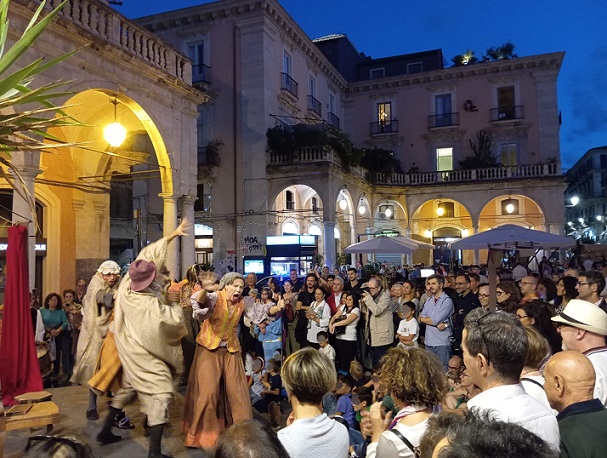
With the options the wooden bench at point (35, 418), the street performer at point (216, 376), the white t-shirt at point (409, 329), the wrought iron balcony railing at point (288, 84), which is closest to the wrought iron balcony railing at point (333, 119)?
the wrought iron balcony railing at point (288, 84)

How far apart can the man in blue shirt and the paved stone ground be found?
3.70m

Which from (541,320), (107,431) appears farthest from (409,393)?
(107,431)

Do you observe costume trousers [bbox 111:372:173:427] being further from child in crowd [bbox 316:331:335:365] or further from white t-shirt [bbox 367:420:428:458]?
child in crowd [bbox 316:331:335:365]

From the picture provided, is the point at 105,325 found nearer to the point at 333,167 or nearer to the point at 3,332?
the point at 3,332

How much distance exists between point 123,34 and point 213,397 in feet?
30.5

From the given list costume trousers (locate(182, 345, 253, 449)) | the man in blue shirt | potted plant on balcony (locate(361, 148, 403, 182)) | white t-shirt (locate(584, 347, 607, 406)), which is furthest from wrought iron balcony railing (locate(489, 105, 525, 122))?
white t-shirt (locate(584, 347, 607, 406))

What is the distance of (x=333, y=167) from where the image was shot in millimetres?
22750

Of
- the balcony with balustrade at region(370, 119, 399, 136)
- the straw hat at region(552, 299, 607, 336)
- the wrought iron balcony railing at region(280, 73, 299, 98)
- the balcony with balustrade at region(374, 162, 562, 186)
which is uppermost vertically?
the wrought iron balcony railing at region(280, 73, 299, 98)

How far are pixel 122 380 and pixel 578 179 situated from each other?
97205 mm

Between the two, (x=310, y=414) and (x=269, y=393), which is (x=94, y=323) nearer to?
(x=269, y=393)

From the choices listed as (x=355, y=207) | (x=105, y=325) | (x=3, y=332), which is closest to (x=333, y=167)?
(x=355, y=207)

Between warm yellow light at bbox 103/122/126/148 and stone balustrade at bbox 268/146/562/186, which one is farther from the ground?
stone balustrade at bbox 268/146/562/186

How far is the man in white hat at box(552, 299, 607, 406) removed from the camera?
3.38m

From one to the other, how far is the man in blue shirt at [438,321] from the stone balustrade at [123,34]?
8.56 meters
